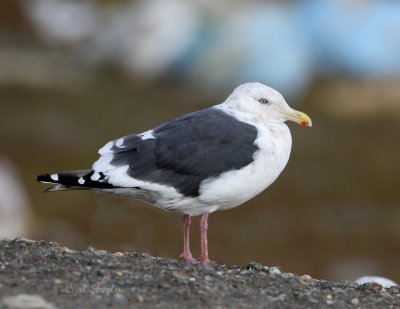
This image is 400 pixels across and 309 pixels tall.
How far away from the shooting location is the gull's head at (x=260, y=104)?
863 cm

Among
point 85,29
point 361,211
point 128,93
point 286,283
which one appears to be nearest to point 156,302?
point 286,283

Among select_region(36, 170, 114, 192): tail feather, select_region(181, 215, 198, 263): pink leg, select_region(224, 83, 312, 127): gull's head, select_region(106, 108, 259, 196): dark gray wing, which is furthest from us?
select_region(224, 83, 312, 127): gull's head

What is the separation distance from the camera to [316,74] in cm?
2802

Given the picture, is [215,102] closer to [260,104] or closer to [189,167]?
[260,104]

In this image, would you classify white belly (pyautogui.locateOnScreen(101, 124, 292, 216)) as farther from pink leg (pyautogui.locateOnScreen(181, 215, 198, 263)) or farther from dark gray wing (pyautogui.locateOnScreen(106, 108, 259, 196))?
pink leg (pyautogui.locateOnScreen(181, 215, 198, 263))

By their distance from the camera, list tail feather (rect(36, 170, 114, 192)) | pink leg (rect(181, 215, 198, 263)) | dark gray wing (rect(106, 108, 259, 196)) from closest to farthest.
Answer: tail feather (rect(36, 170, 114, 192)) < dark gray wing (rect(106, 108, 259, 196)) < pink leg (rect(181, 215, 198, 263))

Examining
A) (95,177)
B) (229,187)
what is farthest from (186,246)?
(95,177)

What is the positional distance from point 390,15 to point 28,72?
30.5 feet

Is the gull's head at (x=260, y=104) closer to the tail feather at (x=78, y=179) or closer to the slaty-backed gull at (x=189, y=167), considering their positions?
the slaty-backed gull at (x=189, y=167)

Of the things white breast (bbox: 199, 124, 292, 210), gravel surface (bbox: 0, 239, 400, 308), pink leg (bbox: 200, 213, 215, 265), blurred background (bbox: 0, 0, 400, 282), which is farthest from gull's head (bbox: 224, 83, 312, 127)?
blurred background (bbox: 0, 0, 400, 282)

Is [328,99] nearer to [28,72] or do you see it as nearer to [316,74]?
[316,74]

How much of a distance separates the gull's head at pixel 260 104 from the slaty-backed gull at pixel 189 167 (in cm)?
34

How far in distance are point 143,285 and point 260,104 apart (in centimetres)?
240

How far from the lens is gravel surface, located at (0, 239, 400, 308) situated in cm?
640
